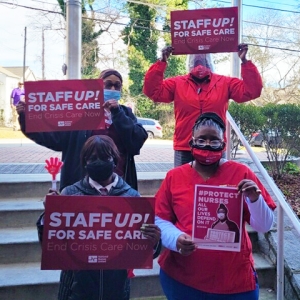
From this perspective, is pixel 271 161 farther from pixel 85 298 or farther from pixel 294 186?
pixel 85 298

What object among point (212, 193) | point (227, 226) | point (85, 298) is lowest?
point (85, 298)

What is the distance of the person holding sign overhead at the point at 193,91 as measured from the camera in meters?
3.01

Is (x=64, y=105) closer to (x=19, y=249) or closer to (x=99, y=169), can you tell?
(x=99, y=169)

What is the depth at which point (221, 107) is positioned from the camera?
3078 millimetres

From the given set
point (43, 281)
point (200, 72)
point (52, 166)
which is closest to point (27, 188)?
point (43, 281)

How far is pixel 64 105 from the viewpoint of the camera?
245cm

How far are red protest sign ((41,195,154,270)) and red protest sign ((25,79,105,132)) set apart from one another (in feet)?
2.60

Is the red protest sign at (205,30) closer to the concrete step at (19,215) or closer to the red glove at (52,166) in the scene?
the red glove at (52,166)

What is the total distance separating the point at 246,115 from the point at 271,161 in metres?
0.80

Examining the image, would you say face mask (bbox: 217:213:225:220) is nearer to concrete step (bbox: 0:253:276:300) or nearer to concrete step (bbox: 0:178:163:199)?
concrete step (bbox: 0:253:276:300)

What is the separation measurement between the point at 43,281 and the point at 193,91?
1.97 metres

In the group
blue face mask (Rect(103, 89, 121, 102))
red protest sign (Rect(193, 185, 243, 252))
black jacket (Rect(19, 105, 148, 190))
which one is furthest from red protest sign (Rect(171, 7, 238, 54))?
red protest sign (Rect(193, 185, 243, 252))

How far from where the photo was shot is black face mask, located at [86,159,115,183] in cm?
199

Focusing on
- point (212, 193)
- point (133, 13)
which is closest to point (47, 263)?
point (212, 193)
